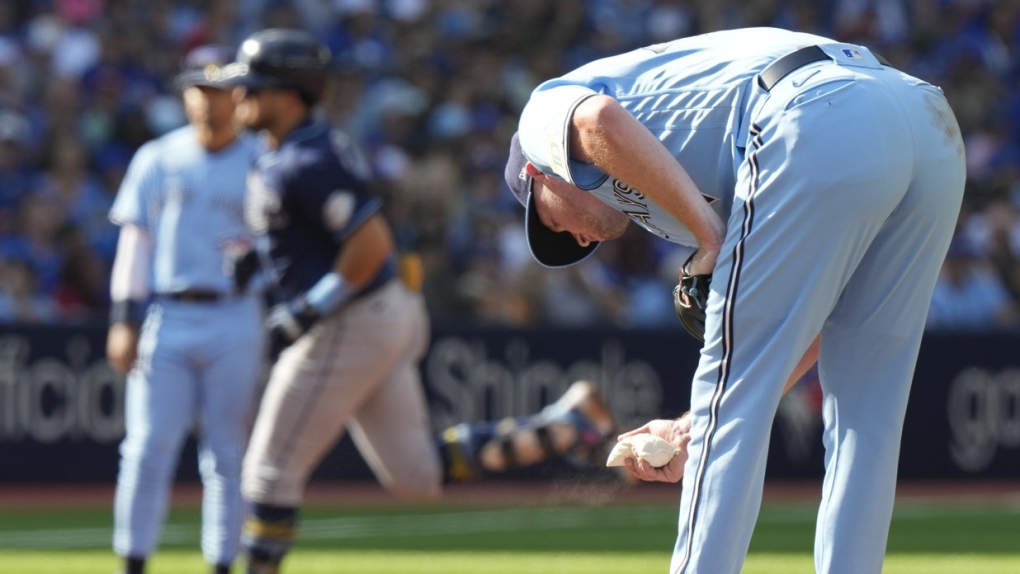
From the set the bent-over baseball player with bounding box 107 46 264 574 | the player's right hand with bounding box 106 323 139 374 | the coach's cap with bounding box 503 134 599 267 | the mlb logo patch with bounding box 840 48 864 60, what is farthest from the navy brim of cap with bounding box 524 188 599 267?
the player's right hand with bounding box 106 323 139 374

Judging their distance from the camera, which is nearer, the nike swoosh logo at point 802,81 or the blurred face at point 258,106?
the nike swoosh logo at point 802,81

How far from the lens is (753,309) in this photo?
3.74m

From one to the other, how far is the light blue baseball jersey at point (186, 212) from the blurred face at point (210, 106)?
0.16 m

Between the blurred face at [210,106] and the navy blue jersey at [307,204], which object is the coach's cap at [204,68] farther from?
the navy blue jersey at [307,204]

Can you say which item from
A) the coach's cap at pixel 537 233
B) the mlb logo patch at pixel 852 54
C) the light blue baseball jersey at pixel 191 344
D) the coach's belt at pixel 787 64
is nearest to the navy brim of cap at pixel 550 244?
the coach's cap at pixel 537 233

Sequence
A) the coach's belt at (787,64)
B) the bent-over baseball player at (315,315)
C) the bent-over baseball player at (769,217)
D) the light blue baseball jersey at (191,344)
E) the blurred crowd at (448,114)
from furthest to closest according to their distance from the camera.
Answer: the blurred crowd at (448,114) → the light blue baseball jersey at (191,344) → the bent-over baseball player at (315,315) → the coach's belt at (787,64) → the bent-over baseball player at (769,217)

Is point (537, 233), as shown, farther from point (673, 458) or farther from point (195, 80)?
point (195, 80)

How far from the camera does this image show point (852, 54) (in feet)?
13.1

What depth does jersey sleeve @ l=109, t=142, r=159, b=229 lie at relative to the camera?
309 inches

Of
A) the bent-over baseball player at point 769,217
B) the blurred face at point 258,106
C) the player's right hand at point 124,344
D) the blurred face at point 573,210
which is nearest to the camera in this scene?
the bent-over baseball player at point 769,217

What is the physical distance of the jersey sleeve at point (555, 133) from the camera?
12.5 ft

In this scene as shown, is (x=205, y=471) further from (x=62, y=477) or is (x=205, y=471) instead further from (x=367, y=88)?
(x=367, y=88)

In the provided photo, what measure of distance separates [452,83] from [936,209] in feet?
45.2

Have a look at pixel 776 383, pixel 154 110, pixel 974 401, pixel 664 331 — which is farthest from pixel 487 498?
pixel 776 383
